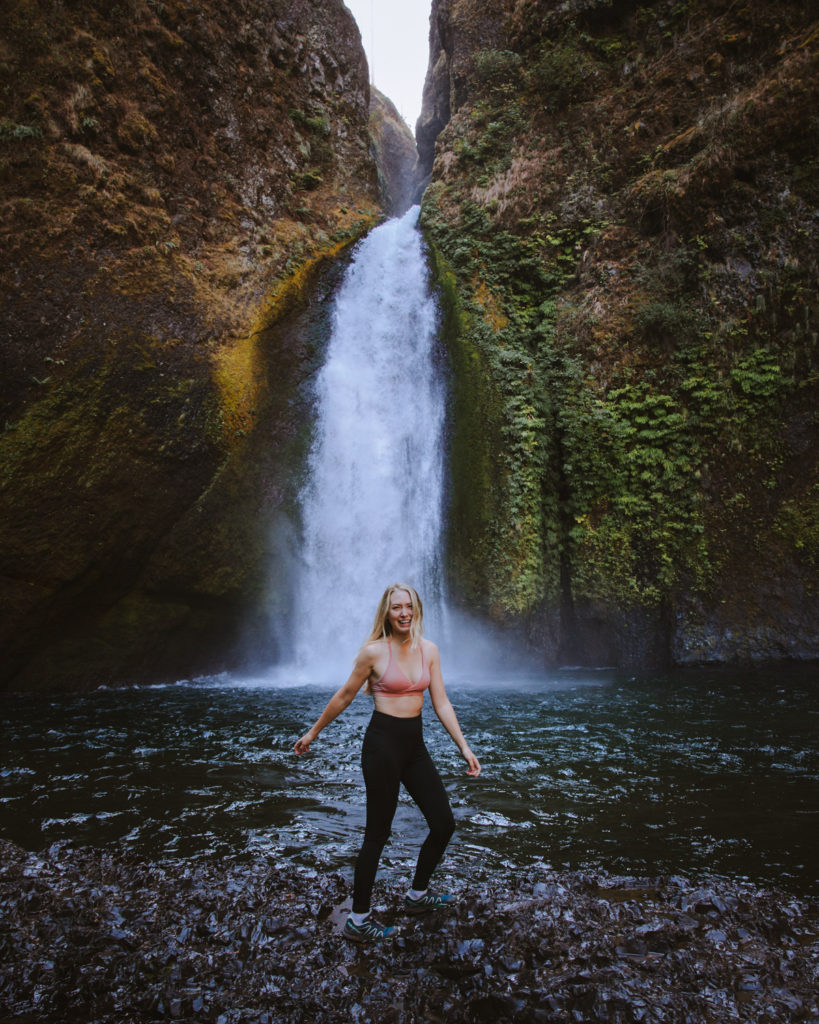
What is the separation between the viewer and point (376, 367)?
12.3 meters

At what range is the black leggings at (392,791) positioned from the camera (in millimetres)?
2951

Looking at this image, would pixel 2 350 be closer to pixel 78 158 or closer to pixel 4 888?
pixel 78 158

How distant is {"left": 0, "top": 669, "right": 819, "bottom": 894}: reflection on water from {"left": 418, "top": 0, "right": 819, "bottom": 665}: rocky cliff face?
2486 mm

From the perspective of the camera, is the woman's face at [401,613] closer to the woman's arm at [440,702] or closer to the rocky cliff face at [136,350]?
the woman's arm at [440,702]

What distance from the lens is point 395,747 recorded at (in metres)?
2.99

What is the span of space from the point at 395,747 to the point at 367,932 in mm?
843

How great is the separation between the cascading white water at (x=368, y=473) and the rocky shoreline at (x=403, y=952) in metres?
7.33

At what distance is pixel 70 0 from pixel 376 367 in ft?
26.8

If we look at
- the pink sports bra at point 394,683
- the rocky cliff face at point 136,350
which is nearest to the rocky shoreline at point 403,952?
the pink sports bra at point 394,683

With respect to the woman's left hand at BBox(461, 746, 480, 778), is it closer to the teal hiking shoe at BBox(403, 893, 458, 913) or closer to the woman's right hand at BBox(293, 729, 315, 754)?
the teal hiking shoe at BBox(403, 893, 458, 913)

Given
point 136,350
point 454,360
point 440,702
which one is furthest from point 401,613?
point 454,360

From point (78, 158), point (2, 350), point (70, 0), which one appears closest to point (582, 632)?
point (2, 350)

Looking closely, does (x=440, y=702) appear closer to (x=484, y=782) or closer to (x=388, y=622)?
(x=388, y=622)

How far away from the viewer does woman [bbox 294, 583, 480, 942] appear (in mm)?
2951
